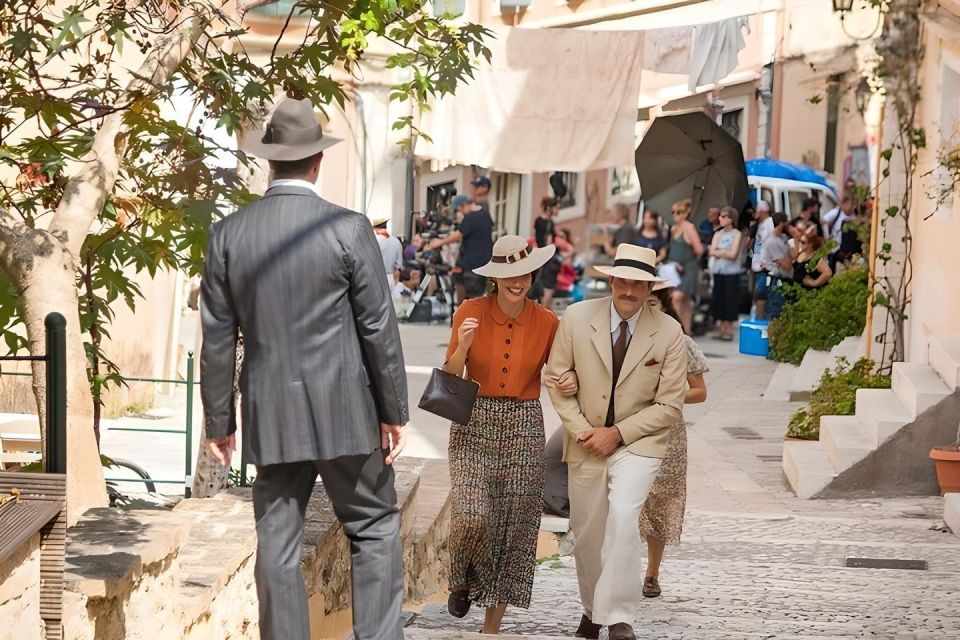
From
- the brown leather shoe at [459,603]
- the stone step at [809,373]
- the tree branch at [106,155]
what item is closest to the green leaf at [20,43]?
the tree branch at [106,155]

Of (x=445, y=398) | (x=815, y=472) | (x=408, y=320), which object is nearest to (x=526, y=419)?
(x=445, y=398)

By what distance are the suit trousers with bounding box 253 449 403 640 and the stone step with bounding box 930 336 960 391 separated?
6.83 m

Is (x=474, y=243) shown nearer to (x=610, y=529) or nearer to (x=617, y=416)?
(x=617, y=416)

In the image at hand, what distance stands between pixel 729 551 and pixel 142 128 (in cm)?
448

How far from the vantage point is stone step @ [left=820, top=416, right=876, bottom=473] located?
1097cm

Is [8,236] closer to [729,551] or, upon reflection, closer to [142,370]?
[729,551]

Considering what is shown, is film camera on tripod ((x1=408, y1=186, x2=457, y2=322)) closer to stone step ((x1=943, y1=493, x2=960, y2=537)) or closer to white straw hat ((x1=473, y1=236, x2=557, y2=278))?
stone step ((x1=943, y1=493, x2=960, y2=537))

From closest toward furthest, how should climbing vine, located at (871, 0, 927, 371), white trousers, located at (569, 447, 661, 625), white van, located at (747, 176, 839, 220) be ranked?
white trousers, located at (569, 447, 661, 625) < climbing vine, located at (871, 0, 927, 371) < white van, located at (747, 176, 839, 220)

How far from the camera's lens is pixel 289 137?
473 centimetres

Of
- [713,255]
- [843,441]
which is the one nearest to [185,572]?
[843,441]

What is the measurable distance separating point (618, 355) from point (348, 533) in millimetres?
1987

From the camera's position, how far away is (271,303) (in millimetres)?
4582

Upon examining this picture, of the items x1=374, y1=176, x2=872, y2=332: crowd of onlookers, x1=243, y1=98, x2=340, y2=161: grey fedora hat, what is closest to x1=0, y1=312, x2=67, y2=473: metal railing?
x1=243, y1=98, x2=340, y2=161: grey fedora hat

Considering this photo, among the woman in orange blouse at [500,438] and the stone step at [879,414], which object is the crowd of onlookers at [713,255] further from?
the woman in orange blouse at [500,438]
